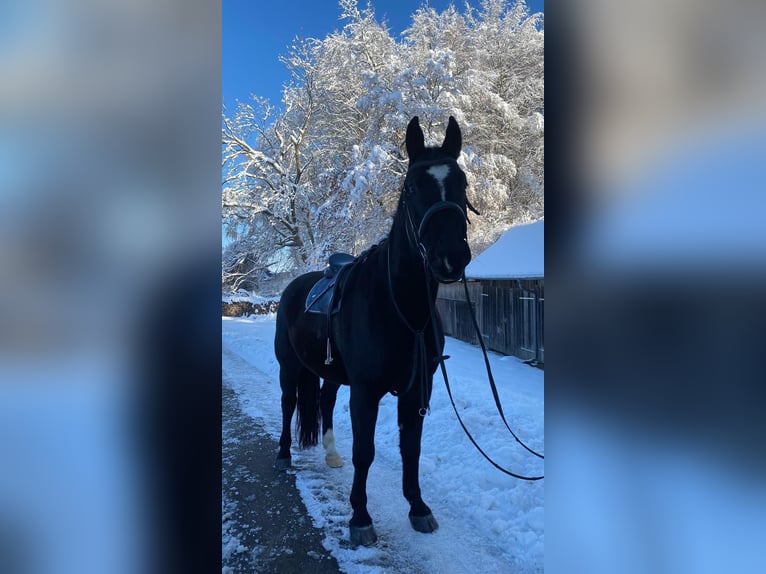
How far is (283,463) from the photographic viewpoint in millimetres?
3795

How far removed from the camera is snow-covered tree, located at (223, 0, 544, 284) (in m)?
11.6

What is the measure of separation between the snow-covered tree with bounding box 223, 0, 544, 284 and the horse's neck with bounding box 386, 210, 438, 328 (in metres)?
9.00

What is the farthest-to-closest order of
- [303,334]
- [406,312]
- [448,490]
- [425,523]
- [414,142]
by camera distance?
[303,334]
[448,490]
[425,523]
[406,312]
[414,142]

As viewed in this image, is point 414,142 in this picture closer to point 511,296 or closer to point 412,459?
point 412,459

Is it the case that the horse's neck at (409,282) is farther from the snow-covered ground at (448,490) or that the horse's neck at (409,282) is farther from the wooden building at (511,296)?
the wooden building at (511,296)

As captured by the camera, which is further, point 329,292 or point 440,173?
point 329,292

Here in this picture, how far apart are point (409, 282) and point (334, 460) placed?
216 centimetres

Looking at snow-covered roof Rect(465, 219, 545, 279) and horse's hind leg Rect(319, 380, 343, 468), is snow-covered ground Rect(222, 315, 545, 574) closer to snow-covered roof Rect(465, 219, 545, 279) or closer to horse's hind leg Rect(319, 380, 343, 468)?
horse's hind leg Rect(319, 380, 343, 468)

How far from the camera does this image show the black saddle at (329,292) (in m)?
3.18

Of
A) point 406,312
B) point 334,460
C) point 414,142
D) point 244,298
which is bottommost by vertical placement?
point 334,460
